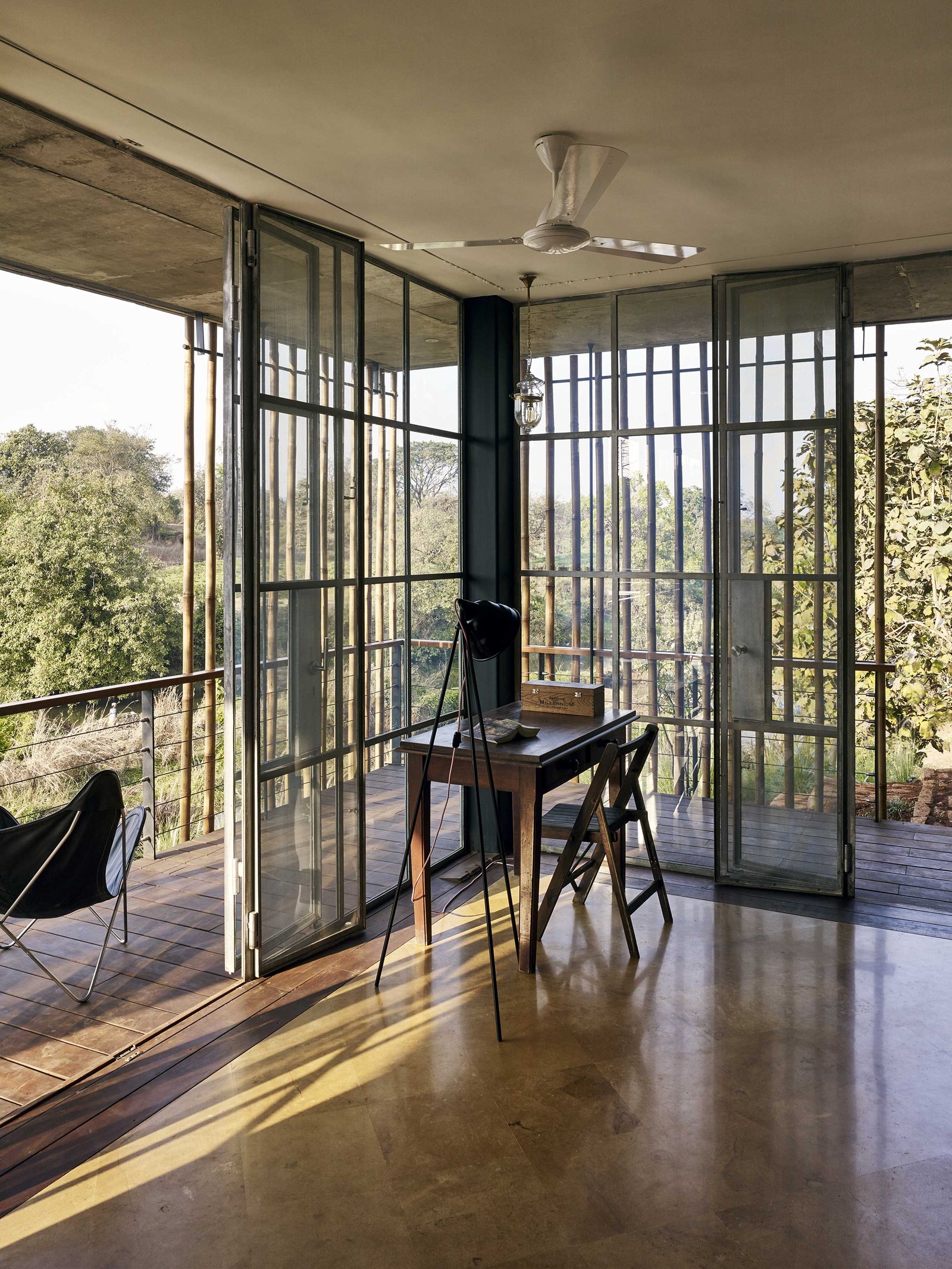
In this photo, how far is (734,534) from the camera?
4516mm

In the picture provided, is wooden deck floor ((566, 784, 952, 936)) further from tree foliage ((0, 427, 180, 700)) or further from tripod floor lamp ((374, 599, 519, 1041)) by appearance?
tree foliage ((0, 427, 180, 700))

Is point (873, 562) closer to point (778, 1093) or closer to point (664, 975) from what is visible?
point (664, 975)

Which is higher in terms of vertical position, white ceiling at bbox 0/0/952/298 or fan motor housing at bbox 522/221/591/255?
white ceiling at bbox 0/0/952/298

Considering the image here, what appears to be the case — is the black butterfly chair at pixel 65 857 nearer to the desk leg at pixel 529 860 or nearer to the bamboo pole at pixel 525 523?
the desk leg at pixel 529 860

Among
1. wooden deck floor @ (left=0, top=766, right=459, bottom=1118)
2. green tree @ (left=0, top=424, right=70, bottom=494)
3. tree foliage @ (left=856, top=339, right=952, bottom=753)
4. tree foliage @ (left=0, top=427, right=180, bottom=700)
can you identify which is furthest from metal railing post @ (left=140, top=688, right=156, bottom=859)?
green tree @ (left=0, top=424, right=70, bottom=494)

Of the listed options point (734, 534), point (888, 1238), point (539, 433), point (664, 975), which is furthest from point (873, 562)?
point (888, 1238)

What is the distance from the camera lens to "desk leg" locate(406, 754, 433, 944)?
379 cm

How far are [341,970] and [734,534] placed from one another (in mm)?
2674

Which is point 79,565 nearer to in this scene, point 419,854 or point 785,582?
point 419,854

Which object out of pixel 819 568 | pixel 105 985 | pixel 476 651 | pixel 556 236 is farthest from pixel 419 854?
pixel 556 236

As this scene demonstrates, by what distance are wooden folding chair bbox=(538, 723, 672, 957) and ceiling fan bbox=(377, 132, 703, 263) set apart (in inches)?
73.3

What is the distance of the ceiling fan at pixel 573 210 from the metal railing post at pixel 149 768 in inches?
119

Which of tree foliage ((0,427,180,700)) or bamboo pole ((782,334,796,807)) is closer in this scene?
bamboo pole ((782,334,796,807))

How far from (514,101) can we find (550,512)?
2.61 metres
